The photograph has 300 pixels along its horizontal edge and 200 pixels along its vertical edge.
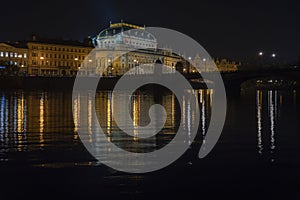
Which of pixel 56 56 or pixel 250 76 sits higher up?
pixel 56 56

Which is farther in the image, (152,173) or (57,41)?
(57,41)

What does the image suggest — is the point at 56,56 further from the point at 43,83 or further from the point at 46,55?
the point at 43,83

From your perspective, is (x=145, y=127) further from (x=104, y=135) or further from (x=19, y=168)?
(x=19, y=168)

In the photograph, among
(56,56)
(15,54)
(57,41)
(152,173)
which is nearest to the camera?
(152,173)

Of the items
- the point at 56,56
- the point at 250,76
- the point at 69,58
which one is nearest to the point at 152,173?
the point at 250,76

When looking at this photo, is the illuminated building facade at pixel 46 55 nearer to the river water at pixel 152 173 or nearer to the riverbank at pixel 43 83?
the riverbank at pixel 43 83

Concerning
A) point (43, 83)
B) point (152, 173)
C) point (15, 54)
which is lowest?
point (152, 173)

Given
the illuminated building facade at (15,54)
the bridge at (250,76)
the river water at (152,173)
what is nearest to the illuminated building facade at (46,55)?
the illuminated building facade at (15,54)

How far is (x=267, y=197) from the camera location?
415 inches

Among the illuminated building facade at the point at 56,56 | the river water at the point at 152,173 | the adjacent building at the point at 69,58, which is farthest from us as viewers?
the illuminated building facade at the point at 56,56

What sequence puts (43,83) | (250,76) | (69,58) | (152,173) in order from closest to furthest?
1. (152,173)
2. (250,76)
3. (43,83)
4. (69,58)

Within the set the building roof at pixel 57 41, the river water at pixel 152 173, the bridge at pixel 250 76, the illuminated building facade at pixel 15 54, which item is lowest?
the river water at pixel 152 173

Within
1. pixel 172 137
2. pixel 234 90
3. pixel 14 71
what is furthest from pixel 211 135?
pixel 14 71

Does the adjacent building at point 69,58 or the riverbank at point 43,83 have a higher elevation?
the adjacent building at point 69,58
